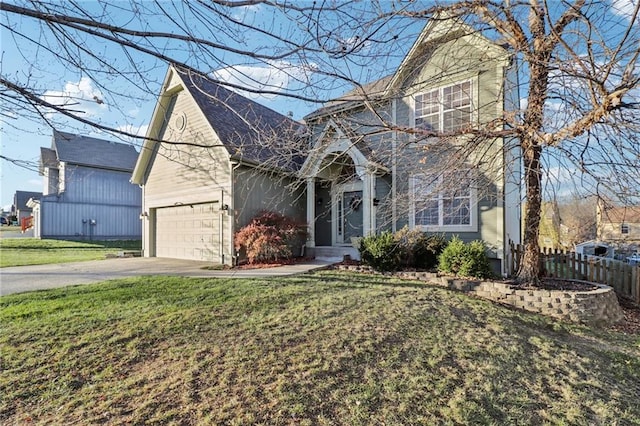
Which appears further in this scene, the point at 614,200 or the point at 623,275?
the point at 623,275

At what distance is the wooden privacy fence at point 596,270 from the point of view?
321 inches

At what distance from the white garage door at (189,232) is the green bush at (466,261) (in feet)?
25.2

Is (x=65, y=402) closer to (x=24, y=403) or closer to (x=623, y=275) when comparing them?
(x=24, y=403)

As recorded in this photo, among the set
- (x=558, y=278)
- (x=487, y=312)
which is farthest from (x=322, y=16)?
(x=558, y=278)

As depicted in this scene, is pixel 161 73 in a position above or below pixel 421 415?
above

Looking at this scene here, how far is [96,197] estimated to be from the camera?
2366 centimetres

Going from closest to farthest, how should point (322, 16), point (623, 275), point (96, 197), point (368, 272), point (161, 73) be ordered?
point (322, 16), point (161, 73), point (623, 275), point (368, 272), point (96, 197)

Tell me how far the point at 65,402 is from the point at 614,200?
8153mm

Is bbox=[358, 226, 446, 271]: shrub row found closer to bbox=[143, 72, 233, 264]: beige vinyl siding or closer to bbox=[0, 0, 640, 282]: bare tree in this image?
bbox=[0, 0, 640, 282]: bare tree

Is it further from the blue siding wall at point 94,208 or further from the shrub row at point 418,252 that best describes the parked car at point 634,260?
the blue siding wall at point 94,208

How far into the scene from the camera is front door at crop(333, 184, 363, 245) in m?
12.6

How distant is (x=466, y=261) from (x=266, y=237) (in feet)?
19.6

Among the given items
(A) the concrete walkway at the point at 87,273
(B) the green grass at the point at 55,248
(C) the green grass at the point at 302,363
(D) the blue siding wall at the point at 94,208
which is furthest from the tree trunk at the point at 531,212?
(D) the blue siding wall at the point at 94,208

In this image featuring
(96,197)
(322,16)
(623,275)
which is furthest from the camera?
(96,197)
